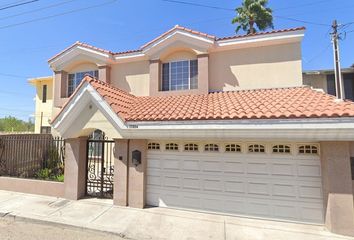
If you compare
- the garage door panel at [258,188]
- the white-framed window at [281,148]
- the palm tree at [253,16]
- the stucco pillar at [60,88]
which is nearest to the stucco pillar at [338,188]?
the white-framed window at [281,148]

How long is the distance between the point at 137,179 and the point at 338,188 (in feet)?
22.1

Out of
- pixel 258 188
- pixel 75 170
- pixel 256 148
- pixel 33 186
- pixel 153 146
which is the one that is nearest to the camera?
pixel 258 188

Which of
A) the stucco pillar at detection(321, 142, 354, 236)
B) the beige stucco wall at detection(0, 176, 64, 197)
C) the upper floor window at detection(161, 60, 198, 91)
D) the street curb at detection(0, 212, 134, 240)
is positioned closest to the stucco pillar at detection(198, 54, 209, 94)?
the upper floor window at detection(161, 60, 198, 91)

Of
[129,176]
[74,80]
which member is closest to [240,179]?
[129,176]

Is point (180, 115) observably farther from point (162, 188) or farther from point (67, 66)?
point (67, 66)

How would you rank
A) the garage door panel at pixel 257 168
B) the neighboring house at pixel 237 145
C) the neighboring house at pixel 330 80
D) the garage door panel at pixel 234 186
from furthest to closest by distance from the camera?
the neighboring house at pixel 330 80, the garage door panel at pixel 234 186, the garage door panel at pixel 257 168, the neighboring house at pixel 237 145

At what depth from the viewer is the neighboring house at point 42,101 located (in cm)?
2594

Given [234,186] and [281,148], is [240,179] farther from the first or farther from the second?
[281,148]

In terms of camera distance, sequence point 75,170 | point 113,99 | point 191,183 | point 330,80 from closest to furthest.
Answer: point 191,183, point 113,99, point 75,170, point 330,80

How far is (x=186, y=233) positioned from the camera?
6.19m

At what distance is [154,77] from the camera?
41.1 feet

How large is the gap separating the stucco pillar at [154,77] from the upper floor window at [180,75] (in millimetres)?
400

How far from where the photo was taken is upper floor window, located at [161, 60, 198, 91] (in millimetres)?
12242

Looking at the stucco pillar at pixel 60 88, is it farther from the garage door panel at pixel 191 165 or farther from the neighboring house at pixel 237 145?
the garage door panel at pixel 191 165
